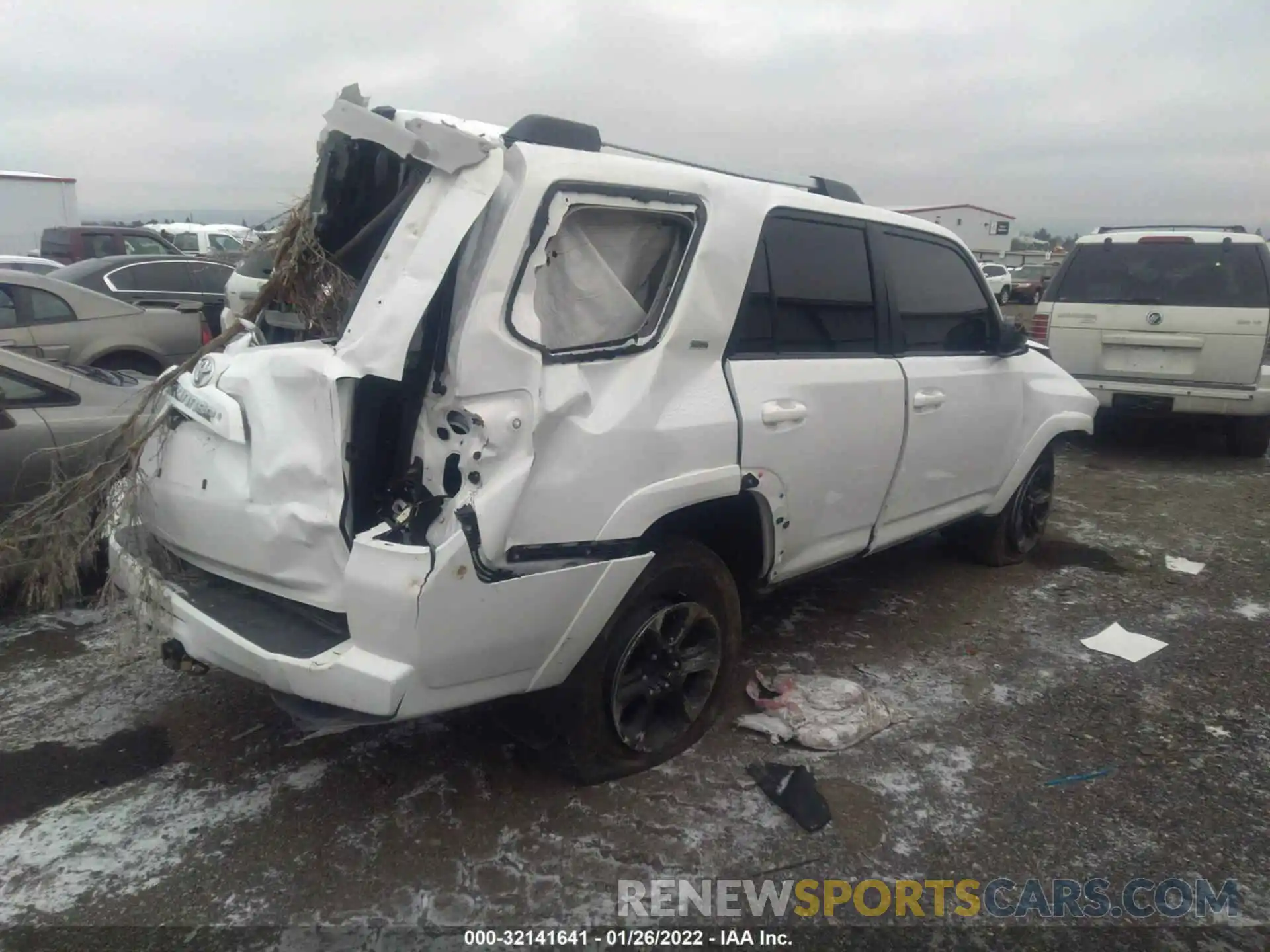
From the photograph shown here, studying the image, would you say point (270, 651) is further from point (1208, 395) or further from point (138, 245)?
point (138, 245)

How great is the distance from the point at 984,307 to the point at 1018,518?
1.42 meters

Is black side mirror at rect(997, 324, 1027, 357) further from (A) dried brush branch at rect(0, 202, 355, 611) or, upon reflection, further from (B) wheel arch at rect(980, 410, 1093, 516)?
(A) dried brush branch at rect(0, 202, 355, 611)

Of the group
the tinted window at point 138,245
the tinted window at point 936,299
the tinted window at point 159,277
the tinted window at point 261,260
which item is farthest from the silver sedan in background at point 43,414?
the tinted window at point 138,245

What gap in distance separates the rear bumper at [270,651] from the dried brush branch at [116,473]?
26cm

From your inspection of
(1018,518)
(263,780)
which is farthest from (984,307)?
(263,780)

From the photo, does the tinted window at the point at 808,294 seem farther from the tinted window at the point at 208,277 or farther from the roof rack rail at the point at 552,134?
the tinted window at the point at 208,277

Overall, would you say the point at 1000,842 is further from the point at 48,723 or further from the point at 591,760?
the point at 48,723

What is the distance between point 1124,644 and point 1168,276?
4847mm

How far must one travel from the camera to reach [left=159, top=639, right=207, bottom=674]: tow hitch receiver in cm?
293

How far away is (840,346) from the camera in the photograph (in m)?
3.67

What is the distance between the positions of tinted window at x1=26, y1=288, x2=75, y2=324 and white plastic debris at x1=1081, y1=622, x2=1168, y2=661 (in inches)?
333

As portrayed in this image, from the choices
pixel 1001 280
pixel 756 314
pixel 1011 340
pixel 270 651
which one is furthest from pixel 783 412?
pixel 1001 280

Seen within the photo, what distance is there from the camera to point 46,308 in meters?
8.09

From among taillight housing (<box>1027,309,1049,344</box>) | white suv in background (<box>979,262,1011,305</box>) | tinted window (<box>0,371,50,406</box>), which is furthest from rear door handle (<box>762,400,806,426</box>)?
white suv in background (<box>979,262,1011,305</box>)
